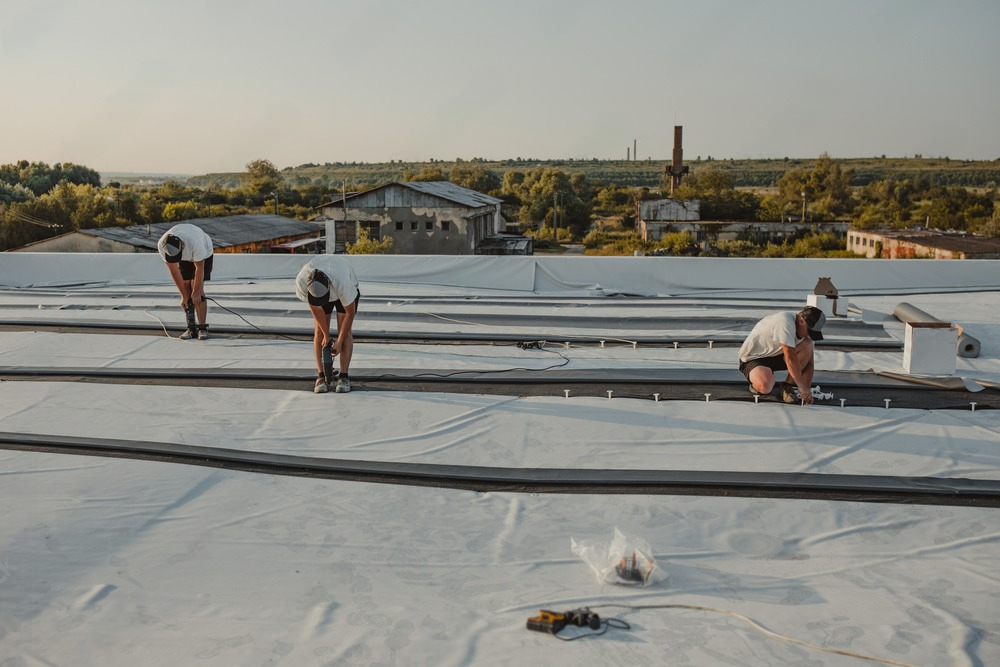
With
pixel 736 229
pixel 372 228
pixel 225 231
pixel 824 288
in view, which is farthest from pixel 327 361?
pixel 736 229

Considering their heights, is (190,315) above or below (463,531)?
above

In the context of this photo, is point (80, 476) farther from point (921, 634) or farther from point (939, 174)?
point (939, 174)

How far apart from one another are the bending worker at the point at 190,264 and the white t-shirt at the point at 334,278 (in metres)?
1.60

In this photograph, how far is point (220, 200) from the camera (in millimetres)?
44969

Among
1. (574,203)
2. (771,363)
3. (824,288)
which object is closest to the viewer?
(771,363)

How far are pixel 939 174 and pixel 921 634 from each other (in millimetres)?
76508

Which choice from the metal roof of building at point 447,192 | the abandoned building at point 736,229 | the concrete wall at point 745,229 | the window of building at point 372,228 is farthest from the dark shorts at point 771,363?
the concrete wall at point 745,229

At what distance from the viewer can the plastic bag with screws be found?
2.61 metres

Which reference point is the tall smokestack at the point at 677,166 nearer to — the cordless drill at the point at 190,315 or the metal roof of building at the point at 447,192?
the metal roof of building at the point at 447,192

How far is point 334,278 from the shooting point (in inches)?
175

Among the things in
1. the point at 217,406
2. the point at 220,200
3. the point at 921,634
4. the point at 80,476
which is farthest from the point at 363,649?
the point at 220,200

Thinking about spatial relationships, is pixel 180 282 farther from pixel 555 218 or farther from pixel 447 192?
pixel 555 218

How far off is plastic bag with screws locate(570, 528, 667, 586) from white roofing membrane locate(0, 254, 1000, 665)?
3 centimetres

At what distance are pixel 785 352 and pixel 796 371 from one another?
5.6 inches
